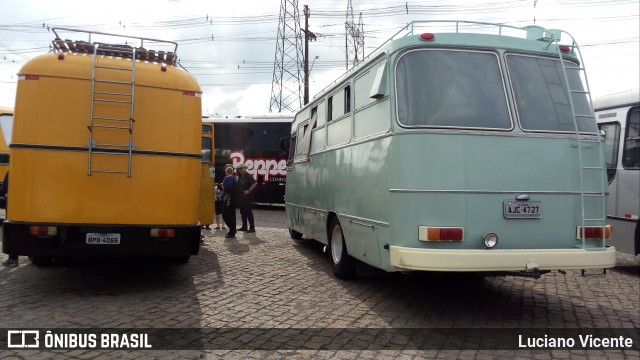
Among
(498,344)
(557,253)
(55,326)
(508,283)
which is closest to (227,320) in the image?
(55,326)

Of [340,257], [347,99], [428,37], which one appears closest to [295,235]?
[340,257]

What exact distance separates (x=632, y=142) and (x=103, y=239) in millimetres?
8292

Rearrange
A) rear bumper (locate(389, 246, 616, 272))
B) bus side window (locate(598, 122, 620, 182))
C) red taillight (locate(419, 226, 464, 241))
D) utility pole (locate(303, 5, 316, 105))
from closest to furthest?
rear bumper (locate(389, 246, 616, 272)) < red taillight (locate(419, 226, 464, 241)) < bus side window (locate(598, 122, 620, 182)) < utility pole (locate(303, 5, 316, 105))

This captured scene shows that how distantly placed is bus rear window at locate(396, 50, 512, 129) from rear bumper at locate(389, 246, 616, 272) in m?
1.31

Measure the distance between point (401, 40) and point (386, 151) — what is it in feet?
4.03

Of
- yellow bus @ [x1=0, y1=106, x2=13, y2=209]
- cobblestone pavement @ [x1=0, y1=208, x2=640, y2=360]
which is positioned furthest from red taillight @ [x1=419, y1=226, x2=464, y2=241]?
yellow bus @ [x1=0, y1=106, x2=13, y2=209]

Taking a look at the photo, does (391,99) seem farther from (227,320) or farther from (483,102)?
(227,320)

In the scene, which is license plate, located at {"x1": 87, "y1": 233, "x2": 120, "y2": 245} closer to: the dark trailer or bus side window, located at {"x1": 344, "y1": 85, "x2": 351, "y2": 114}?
bus side window, located at {"x1": 344, "y1": 85, "x2": 351, "y2": 114}

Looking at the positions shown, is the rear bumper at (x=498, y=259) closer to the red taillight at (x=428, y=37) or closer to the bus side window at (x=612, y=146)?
the red taillight at (x=428, y=37)

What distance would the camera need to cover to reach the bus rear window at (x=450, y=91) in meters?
5.38

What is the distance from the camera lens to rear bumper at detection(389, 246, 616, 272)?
5000mm

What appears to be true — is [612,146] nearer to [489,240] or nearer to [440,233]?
[489,240]

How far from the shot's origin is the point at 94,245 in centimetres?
622

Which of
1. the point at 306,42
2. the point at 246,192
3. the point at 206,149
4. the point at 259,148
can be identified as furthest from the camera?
the point at 306,42
